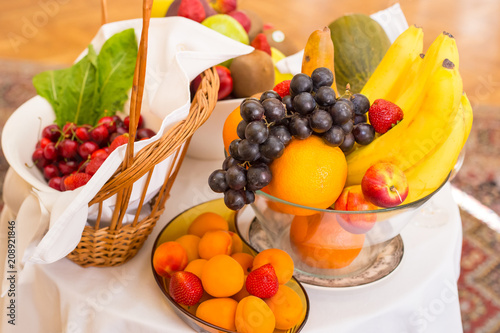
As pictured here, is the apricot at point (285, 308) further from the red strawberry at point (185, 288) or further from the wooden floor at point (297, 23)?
the wooden floor at point (297, 23)

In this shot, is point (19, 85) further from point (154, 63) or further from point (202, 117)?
point (202, 117)

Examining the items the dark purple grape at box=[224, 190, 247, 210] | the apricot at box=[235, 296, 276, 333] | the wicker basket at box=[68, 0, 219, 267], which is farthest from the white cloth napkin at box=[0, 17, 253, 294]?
the apricot at box=[235, 296, 276, 333]

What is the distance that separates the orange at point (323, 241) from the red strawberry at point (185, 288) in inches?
5.9

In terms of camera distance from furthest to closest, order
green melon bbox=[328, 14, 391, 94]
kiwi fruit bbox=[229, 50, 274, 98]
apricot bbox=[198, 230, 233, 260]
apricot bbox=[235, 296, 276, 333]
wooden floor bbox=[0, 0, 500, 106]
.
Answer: wooden floor bbox=[0, 0, 500, 106] < green melon bbox=[328, 14, 391, 94] < kiwi fruit bbox=[229, 50, 274, 98] < apricot bbox=[198, 230, 233, 260] < apricot bbox=[235, 296, 276, 333]

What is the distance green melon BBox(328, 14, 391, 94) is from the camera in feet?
3.28

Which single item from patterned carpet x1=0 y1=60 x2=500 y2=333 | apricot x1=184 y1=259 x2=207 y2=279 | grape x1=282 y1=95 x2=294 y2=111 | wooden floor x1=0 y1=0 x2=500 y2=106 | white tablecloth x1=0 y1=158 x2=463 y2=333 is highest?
grape x1=282 y1=95 x2=294 y2=111

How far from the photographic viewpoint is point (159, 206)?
0.74 m

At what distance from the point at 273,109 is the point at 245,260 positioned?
0.21m

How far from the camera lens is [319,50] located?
0.73m

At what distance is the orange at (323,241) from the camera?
0.62m

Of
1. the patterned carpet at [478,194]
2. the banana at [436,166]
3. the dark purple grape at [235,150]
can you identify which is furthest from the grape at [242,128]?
the patterned carpet at [478,194]

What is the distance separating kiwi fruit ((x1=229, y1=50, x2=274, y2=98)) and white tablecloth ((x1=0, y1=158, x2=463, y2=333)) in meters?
0.31

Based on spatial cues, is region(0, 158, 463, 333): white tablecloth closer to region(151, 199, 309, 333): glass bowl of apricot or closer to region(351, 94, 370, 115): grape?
region(151, 199, 309, 333): glass bowl of apricot

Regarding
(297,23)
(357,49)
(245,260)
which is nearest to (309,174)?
(245,260)
